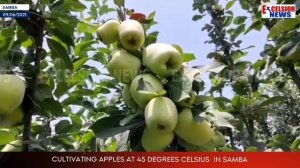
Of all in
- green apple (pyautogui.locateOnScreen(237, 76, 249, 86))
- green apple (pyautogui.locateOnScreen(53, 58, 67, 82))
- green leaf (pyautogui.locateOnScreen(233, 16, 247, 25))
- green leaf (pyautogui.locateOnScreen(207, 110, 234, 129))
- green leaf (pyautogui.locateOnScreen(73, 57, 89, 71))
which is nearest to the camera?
green leaf (pyautogui.locateOnScreen(207, 110, 234, 129))

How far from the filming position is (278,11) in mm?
2436

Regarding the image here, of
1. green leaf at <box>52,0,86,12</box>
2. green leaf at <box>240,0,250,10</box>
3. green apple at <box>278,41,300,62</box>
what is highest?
green leaf at <box>240,0,250,10</box>

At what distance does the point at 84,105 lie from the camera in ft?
8.37

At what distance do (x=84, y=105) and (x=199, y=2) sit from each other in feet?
7.07

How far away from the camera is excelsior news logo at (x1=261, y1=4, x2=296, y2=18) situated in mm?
2119

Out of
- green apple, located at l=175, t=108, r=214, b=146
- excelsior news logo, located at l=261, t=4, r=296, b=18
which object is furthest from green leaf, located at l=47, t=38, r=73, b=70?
excelsior news logo, located at l=261, t=4, r=296, b=18

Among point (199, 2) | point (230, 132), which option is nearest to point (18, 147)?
point (230, 132)

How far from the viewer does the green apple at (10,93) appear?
171 cm

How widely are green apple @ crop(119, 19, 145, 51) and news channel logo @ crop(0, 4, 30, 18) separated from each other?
0.41 meters

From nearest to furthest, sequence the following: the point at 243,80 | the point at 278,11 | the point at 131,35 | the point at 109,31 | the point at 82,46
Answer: the point at 131,35 < the point at 109,31 < the point at 278,11 < the point at 82,46 < the point at 243,80

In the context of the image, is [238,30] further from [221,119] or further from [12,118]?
[12,118]

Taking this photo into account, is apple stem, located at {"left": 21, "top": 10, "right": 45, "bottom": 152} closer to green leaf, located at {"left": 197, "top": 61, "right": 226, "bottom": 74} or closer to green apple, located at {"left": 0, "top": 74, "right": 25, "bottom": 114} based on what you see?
green apple, located at {"left": 0, "top": 74, "right": 25, "bottom": 114}

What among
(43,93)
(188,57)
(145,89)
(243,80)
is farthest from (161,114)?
(243,80)

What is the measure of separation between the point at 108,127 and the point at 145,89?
1.01ft
